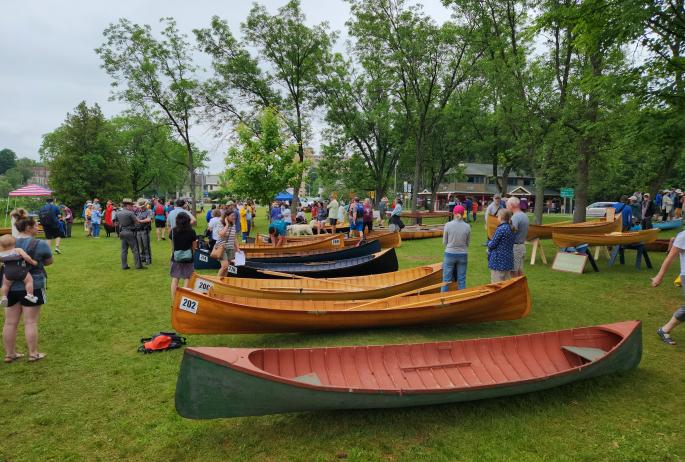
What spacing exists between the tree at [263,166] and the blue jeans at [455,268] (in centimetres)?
1519

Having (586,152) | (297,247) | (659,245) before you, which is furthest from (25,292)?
(586,152)

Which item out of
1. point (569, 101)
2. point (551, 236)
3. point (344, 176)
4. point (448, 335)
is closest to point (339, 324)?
point (448, 335)

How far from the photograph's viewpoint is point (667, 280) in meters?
9.85

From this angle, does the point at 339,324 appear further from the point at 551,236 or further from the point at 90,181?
the point at 90,181

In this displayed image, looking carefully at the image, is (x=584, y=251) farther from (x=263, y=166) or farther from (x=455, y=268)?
(x=263, y=166)

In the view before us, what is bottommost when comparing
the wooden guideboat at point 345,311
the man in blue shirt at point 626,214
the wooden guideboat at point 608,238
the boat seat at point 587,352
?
the boat seat at point 587,352

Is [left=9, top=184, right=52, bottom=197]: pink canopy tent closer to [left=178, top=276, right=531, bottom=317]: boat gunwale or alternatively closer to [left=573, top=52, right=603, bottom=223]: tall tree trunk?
[left=178, top=276, right=531, bottom=317]: boat gunwale

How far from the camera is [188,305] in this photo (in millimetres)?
5367

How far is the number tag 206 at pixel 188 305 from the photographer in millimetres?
5355

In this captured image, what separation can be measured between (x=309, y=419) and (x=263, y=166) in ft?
60.9

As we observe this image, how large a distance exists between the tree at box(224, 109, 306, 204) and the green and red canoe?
17.7 meters

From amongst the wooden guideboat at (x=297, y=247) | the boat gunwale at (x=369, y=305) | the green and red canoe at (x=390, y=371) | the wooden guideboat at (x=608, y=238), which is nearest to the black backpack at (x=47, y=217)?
the wooden guideboat at (x=297, y=247)

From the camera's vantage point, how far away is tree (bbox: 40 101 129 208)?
27.8 meters

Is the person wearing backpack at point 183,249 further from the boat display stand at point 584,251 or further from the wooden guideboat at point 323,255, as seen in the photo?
the boat display stand at point 584,251
